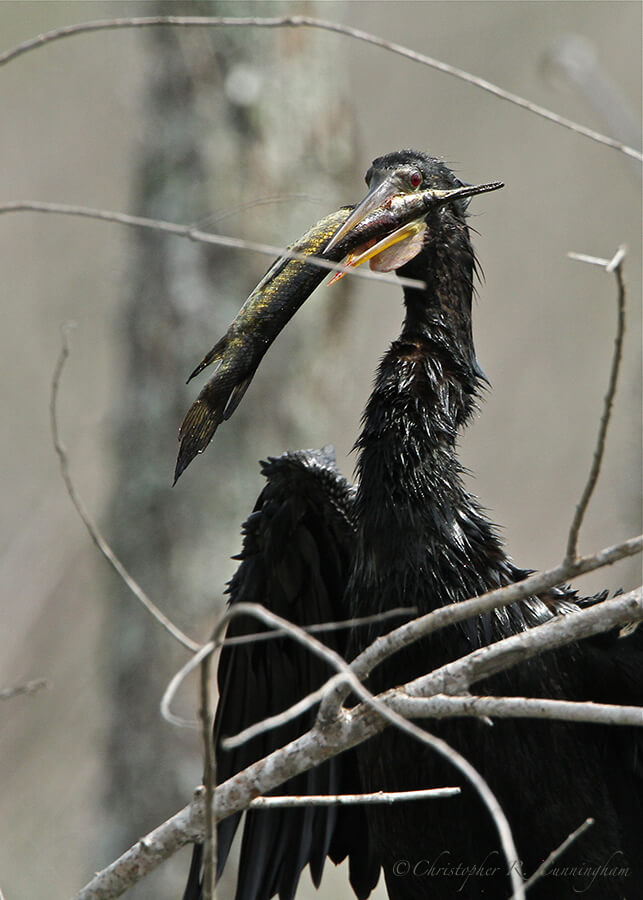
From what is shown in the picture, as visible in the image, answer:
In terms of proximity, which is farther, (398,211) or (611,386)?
(398,211)

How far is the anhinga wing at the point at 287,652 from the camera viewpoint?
312 centimetres

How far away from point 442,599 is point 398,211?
2.94ft

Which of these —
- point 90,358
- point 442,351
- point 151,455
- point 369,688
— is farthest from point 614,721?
point 90,358

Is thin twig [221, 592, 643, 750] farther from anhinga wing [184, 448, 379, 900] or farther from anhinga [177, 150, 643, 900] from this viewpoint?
anhinga wing [184, 448, 379, 900]

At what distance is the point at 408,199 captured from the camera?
2852 millimetres

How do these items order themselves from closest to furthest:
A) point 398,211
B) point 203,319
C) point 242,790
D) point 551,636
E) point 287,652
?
point 551,636, point 242,790, point 398,211, point 287,652, point 203,319

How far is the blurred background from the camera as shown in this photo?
5.32 metres

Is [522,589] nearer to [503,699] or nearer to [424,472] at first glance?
[503,699]

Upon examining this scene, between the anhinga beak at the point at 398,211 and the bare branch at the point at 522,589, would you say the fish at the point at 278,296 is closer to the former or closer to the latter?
the anhinga beak at the point at 398,211

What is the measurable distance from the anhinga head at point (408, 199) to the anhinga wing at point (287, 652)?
58 cm

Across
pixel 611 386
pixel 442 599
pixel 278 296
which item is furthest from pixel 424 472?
pixel 611 386

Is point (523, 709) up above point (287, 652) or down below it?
below

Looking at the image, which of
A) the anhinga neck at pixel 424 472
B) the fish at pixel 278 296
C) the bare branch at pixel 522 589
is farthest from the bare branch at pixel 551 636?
the anhinga neck at pixel 424 472

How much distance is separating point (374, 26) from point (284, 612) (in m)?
6.19
